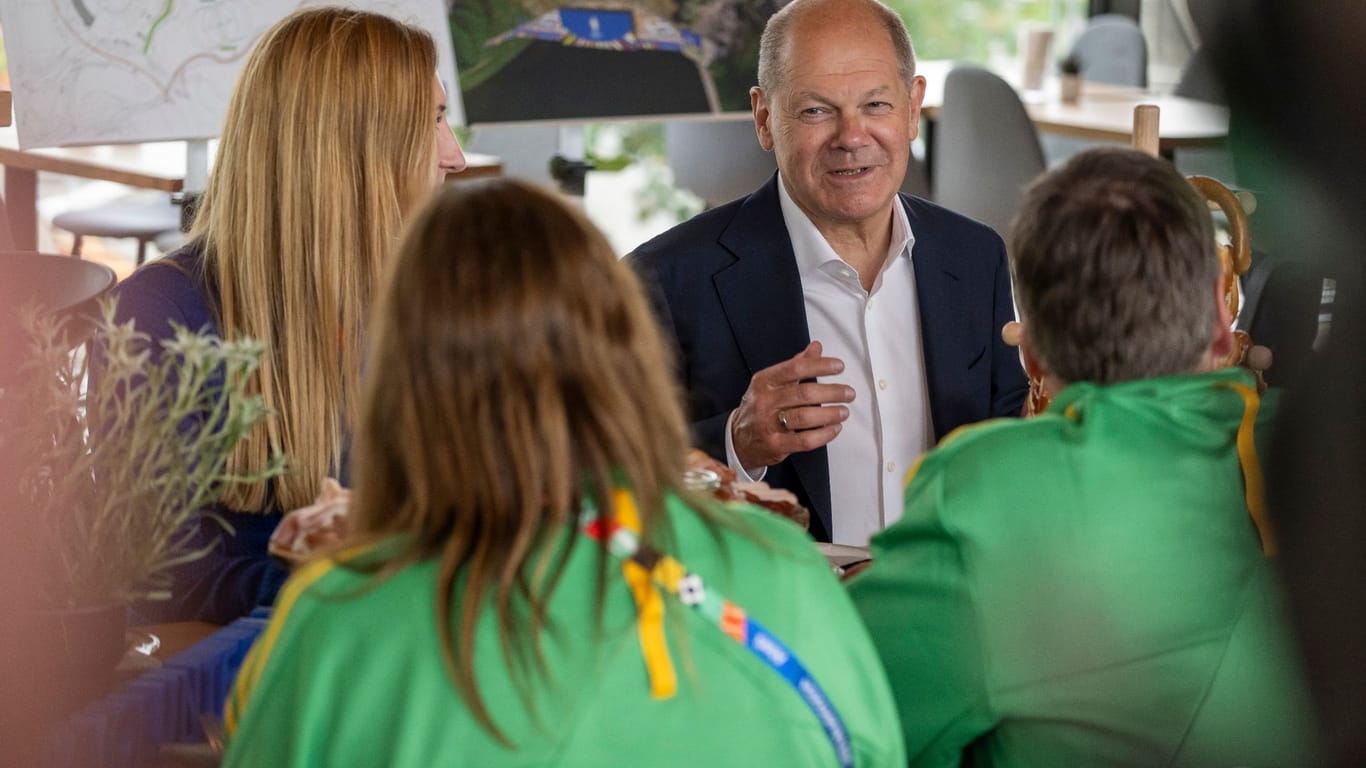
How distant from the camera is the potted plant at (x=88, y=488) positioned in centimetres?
129

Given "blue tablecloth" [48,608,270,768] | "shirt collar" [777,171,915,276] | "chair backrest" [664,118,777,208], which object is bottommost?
"blue tablecloth" [48,608,270,768]

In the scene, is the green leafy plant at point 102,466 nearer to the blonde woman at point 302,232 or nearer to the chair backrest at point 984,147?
the blonde woman at point 302,232

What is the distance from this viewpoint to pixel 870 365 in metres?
2.36

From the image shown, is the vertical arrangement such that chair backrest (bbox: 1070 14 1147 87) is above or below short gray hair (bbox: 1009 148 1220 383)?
above

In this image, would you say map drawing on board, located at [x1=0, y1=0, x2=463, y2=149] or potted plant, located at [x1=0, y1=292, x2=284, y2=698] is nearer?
potted plant, located at [x1=0, y1=292, x2=284, y2=698]

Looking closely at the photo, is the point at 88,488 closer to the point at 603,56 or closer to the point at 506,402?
the point at 506,402

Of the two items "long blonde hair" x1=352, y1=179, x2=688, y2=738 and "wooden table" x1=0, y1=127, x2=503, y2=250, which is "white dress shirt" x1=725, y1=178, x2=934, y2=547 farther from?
"wooden table" x1=0, y1=127, x2=503, y2=250

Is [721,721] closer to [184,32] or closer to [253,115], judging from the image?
[253,115]

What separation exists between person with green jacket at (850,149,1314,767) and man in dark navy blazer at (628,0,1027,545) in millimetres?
927

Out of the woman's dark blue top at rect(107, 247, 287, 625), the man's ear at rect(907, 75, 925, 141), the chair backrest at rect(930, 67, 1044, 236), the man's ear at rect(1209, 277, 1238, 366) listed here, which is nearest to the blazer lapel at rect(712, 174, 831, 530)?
the man's ear at rect(907, 75, 925, 141)

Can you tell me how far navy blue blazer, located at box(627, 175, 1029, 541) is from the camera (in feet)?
7.79

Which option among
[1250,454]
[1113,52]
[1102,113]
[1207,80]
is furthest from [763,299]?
[1113,52]

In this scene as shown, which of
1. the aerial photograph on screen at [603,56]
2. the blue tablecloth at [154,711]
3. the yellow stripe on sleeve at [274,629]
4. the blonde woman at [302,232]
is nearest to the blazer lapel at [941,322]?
the blonde woman at [302,232]

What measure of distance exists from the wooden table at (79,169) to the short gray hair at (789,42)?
1326 mm
